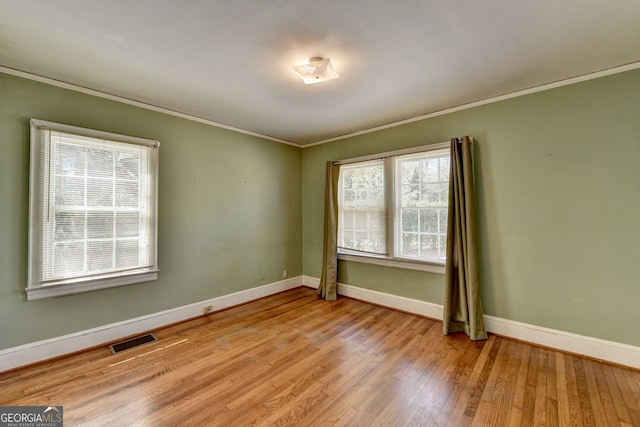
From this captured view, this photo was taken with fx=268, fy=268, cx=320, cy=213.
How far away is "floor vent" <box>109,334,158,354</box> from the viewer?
257 centimetres

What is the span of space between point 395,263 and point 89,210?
346 centimetres

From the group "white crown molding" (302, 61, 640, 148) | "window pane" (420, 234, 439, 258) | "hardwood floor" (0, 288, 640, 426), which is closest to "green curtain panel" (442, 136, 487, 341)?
"hardwood floor" (0, 288, 640, 426)

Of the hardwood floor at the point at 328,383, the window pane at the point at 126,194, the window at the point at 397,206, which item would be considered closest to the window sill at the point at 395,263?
the window at the point at 397,206

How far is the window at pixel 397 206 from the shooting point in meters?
3.26

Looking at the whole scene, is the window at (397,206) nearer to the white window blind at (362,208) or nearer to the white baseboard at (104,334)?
the white window blind at (362,208)

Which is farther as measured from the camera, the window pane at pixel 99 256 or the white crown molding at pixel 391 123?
the window pane at pixel 99 256

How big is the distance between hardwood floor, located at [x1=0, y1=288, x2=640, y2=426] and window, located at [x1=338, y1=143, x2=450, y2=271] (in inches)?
42.4

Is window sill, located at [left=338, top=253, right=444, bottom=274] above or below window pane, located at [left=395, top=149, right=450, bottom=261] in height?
below

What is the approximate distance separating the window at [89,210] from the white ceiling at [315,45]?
57 cm

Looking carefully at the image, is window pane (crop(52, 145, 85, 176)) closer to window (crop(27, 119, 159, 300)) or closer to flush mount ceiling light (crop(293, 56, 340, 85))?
window (crop(27, 119, 159, 300))

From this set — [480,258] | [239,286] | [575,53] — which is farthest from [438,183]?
[239,286]

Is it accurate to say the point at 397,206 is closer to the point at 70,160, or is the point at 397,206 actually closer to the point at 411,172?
the point at 411,172

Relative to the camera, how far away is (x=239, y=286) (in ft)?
12.6

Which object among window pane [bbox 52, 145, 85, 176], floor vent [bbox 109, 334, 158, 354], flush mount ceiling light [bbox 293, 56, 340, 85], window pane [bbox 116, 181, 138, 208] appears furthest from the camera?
window pane [bbox 116, 181, 138, 208]
